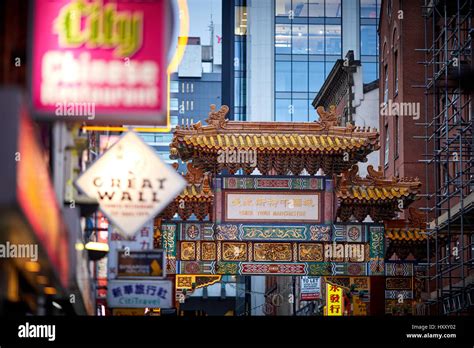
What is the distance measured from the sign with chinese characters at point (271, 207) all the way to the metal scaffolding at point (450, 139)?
216 centimetres

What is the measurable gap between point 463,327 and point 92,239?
4337mm

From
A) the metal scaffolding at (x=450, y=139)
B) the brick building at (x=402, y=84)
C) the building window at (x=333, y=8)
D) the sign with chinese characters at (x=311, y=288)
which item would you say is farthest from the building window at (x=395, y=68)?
the sign with chinese characters at (x=311, y=288)

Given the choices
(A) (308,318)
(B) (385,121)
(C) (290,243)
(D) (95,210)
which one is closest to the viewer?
(D) (95,210)

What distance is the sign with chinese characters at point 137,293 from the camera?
14070 millimetres

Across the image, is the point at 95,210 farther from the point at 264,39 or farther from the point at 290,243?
the point at 290,243

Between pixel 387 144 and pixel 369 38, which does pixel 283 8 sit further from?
pixel 387 144

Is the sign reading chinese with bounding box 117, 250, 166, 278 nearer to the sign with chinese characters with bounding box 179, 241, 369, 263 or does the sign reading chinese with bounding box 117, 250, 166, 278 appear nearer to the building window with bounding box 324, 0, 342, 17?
the building window with bounding box 324, 0, 342, 17

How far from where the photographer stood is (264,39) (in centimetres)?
1958

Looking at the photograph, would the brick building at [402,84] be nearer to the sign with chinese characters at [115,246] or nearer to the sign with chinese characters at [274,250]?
the sign with chinese characters at [274,250]

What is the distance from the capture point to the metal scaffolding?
744 inches

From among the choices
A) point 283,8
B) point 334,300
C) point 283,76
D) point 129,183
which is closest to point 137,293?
point 129,183

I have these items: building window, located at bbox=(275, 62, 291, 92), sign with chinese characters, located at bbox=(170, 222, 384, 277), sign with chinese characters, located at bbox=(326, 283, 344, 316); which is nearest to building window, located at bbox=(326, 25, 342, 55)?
building window, located at bbox=(275, 62, 291, 92)

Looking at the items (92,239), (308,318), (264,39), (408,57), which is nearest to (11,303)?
(92,239)

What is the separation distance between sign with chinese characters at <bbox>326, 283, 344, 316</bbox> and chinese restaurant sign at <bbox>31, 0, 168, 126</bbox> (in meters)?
14.9
